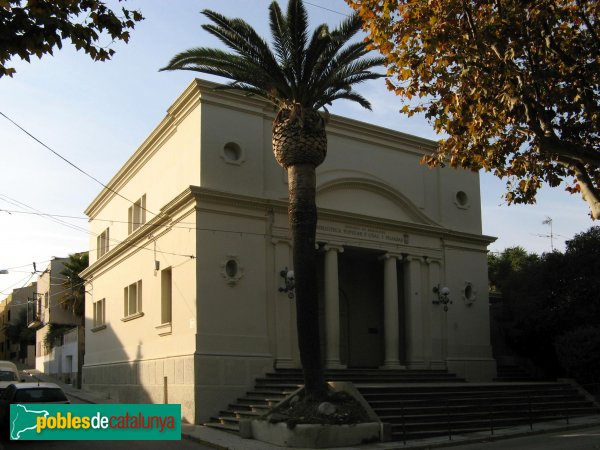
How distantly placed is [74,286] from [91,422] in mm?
26560

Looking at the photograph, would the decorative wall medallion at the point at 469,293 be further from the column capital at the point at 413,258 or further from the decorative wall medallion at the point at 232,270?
the decorative wall medallion at the point at 232,270

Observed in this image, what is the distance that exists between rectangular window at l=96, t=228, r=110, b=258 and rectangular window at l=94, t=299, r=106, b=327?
2.50m

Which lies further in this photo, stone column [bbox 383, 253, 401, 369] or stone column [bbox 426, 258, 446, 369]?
stone column [bbox 426, 258, 446, 369]

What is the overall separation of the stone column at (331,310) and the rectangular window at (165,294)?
552 centimetres

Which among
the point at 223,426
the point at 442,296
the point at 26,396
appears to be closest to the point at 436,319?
the point at 442,296

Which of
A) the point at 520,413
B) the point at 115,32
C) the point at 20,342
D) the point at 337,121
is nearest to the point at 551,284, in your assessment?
the point at 520,413

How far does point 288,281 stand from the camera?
71.4 ft

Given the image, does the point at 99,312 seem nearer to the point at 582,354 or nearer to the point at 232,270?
the point at 232,270

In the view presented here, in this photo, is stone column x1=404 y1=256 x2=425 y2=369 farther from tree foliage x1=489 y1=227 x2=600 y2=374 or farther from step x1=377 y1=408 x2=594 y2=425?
step x1=377 y1=408 x2=594 y2=425

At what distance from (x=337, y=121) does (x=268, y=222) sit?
5.10 metres

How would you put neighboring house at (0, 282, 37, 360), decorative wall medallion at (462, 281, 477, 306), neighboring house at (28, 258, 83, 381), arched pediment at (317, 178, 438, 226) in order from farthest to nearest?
neighboring house at (0, 282, 37, 360), neighboring house at (28, 258, 83, 381), decorative wall medallion at (462, 281, 477, 306), arched pediment at (317, 178, 438, 226)

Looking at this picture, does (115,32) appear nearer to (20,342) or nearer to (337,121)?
(337,121)

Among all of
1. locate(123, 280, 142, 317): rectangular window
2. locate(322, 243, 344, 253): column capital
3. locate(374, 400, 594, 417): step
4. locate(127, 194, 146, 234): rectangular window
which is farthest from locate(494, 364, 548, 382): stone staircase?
locate(127, 194, 146, 234): rectangular window

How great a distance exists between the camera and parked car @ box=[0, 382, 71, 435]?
1655cm
